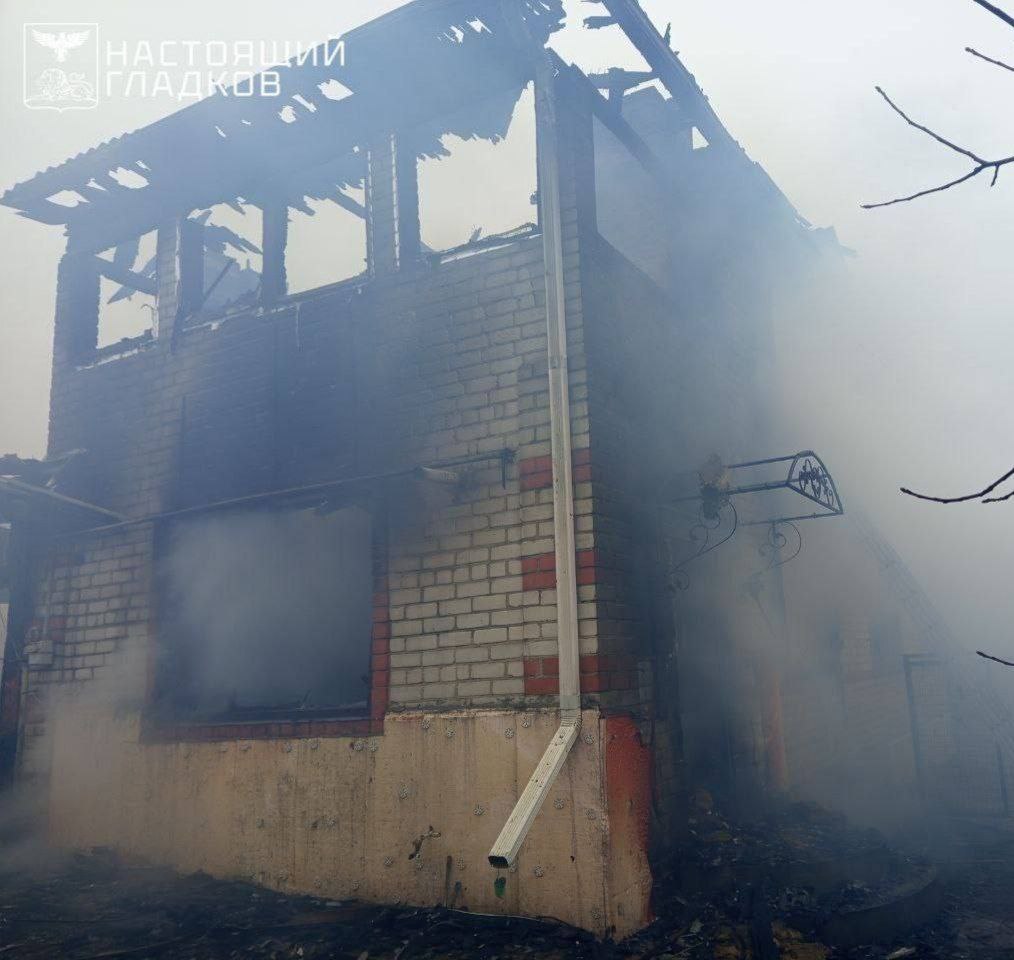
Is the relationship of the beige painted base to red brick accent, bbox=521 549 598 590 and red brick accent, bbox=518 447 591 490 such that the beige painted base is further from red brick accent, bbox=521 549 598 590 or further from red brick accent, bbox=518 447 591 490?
red brick accent, bbox=518 447 591 490

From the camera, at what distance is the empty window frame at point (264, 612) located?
7609 millimetres

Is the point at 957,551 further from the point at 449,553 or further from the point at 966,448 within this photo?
the point at 449,553

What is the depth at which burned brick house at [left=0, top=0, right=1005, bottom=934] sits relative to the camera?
6.18 metres

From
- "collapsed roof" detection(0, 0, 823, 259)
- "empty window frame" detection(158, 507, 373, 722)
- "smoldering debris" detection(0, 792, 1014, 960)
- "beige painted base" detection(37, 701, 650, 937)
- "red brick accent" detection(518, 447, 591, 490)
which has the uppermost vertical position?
"collapsed roof" detection(0, 0, 823, 259)

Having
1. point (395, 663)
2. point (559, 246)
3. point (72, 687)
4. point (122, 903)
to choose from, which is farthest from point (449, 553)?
point (72, 687)

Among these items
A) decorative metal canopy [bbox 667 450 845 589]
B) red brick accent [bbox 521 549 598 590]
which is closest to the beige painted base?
red brick accent [bbox 521 549 598 590]

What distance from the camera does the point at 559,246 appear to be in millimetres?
6723

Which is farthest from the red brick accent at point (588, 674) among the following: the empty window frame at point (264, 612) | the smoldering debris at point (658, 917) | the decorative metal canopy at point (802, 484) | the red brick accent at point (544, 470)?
the empty window frame at point (264, 612)

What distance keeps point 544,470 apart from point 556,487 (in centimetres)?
24

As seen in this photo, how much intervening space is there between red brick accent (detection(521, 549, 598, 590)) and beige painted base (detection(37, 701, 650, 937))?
897 mm

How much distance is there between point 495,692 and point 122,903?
→ 3.29 meters

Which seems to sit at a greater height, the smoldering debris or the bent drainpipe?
the bent drainpipe

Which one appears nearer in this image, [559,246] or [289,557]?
[559,246]

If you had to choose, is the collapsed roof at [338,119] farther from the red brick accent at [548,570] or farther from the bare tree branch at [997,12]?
the bare tree branch at [997,12]
